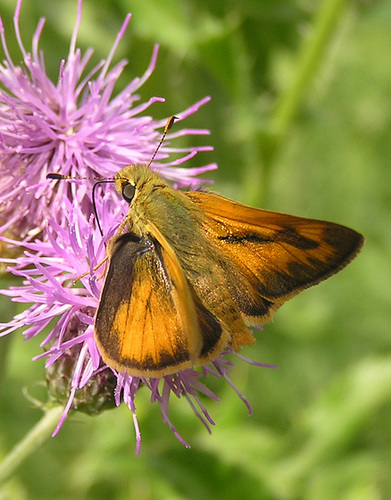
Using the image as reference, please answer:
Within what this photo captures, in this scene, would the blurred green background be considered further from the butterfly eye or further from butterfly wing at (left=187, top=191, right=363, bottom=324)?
butterfly wing at (left=187, top=191, right=363, bottom=324)

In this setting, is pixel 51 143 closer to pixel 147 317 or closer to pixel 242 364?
pixel 147 317

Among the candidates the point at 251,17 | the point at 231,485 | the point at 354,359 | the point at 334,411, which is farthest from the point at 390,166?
the point at 231,485

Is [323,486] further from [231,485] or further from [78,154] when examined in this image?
[78,154]

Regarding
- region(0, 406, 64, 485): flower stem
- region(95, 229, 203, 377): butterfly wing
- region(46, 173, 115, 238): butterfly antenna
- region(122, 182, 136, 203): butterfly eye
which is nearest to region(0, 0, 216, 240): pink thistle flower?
region(46, 173, 115, 238): butterfly antenna

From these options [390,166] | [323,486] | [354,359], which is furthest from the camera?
[390,166]

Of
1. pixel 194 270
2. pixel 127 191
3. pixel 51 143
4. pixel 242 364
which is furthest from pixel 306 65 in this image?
pixel 194 270
